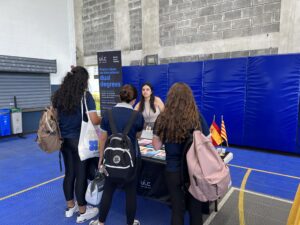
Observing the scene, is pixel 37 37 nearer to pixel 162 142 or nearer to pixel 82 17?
pixel 82 17

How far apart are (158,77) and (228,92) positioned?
205cm

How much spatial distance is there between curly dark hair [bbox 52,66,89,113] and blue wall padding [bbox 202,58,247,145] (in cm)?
391

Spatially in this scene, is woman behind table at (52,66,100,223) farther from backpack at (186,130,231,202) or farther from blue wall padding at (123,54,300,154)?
blue wall padding at (123,54,300,154)

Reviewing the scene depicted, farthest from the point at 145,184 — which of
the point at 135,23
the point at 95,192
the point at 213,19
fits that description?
the point at 135,23

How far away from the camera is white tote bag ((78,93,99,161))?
211 cm

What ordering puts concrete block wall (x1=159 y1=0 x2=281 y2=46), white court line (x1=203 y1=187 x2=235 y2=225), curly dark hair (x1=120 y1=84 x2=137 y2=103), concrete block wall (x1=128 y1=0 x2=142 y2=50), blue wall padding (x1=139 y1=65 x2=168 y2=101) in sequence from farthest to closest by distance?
concrete block wall (x1=128 y1=0 x2=142 y2=50), blue wall padding (x1=139 y1=65 x2=168 y2=101), concrete block wall (x1=159 y1=0 x2=281 y2=46), white court line (x1=203 y1=187 x2=235 y2=225), curly dark hair (x1=120 y1=84 x2=137 y2=103)

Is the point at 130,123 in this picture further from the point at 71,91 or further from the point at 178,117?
the point at 71,91

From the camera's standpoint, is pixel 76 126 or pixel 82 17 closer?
pixel 76 126

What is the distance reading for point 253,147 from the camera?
16.9 ft

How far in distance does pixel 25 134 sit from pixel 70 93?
6097 mm

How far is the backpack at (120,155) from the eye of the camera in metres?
1.82

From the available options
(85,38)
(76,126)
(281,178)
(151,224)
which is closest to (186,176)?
(151,224)

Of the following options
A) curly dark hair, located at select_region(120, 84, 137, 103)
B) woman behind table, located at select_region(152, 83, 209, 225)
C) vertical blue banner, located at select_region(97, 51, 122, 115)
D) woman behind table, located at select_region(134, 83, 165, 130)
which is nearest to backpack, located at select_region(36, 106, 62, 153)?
curly dark hair, located at select_region(120, 84, 137, 103)

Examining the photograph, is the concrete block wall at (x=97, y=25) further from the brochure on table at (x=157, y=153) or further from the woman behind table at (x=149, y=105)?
the brochure on table at (x=157, y=153)
